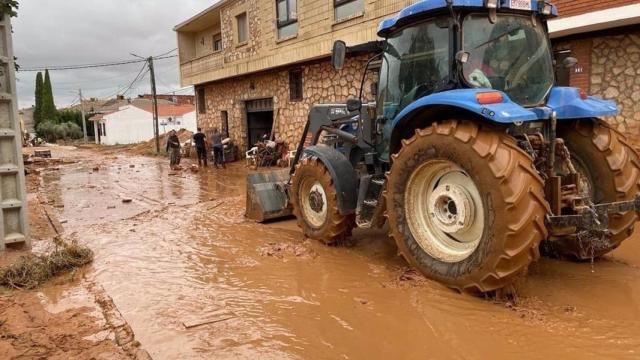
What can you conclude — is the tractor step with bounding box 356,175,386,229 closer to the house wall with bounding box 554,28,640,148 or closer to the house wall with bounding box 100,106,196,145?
the house wall with bounding box 554,28,640,148

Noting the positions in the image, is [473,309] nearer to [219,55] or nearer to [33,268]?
[33,268]

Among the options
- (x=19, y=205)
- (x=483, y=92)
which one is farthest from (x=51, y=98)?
(x=483, y=92)

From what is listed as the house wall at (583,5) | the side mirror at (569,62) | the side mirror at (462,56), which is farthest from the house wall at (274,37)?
the side mirror at (462,56)

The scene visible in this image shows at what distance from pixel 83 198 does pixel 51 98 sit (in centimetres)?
6385

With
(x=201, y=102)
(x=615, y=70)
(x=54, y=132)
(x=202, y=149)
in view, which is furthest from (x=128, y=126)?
(x=615, y=70)

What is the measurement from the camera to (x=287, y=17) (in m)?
16.6

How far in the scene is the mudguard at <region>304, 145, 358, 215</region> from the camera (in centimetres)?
563

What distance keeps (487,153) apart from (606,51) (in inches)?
277

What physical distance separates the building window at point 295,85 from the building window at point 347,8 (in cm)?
322

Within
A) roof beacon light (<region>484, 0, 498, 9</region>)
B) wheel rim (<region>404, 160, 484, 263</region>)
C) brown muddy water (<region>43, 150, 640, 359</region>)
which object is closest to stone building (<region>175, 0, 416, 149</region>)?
brown muddy water (<region>43, 150, 640, 359</region>)

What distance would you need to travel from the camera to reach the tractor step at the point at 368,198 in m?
5.30

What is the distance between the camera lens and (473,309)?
3893 millimetres

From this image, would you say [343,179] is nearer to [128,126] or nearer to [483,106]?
[483,106]

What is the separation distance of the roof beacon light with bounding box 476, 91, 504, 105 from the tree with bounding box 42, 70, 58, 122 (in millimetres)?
71304
